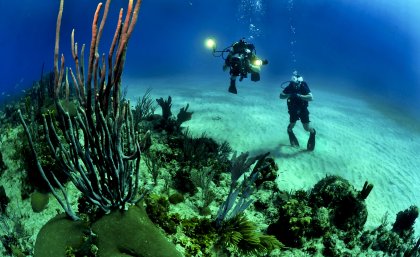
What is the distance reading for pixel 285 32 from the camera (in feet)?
290

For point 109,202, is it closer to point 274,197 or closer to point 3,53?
point 274,197

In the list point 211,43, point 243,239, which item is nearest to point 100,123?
point 243,239

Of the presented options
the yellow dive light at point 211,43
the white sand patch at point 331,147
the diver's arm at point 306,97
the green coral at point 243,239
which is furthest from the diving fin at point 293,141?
the green coral at point 243,239

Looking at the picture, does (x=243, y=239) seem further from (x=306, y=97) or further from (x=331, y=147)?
(x=331, y=147)

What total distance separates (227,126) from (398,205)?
5687mm

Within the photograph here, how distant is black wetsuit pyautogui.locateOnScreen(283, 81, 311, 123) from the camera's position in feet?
32.2

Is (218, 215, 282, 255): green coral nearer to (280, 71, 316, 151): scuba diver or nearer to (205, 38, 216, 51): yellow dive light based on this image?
(205, 38, 216, 51): yellow dive light

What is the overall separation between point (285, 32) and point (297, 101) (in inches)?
3364

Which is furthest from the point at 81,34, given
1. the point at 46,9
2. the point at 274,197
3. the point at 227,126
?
the point at 274,197

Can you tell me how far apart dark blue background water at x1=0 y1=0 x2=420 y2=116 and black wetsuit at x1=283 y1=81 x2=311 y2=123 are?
30.9 meters

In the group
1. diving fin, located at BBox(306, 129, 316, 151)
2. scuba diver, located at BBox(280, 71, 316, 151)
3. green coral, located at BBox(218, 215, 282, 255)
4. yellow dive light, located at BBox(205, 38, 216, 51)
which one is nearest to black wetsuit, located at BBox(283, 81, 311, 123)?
scuba diver, located at BBox(280, 71, 316, 151)

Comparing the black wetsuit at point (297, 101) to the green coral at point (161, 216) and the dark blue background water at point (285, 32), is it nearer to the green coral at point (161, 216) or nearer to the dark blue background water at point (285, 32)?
the green coral at point (161, 216)

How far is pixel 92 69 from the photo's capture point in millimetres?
2336

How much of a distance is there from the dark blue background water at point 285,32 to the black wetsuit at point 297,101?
30.9 m
